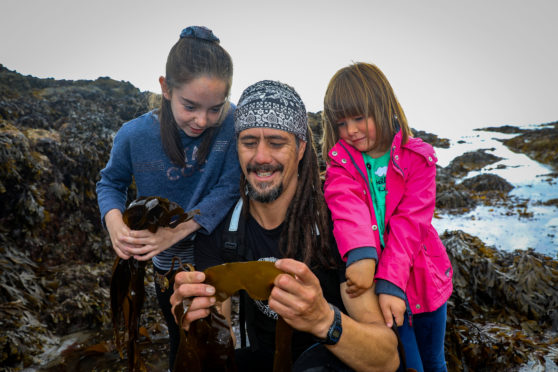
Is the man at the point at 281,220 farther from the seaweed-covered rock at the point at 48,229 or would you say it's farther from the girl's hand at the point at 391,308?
the seaweed-covered rock at the point at 48,229

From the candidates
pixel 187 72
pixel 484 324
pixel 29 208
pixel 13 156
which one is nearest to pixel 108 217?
pixel 187 72

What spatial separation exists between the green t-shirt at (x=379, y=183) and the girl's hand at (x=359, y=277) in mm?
303

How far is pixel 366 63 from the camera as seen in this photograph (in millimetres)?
2240

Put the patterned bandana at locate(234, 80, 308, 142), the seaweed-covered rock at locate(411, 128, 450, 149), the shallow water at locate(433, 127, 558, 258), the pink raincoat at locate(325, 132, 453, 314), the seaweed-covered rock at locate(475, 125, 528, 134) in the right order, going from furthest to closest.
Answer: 1. the seaweed-covered rock at locate(475, 125, 528, 134)
2. the seaweed-covered rock at locate(411, 128, 450, 149)
3. the shallow water at locate(433, 127, 558, 258)
4. the patterned bandana at locate(234, 80, 308, 142)
5. the pink raincoat at locate(325, 132, 453, 314)

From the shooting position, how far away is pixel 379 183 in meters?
2.01

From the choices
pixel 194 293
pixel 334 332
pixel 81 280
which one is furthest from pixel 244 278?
pixel 81 280

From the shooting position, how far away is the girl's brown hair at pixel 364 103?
6.75ft

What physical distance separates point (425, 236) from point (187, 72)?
184cm

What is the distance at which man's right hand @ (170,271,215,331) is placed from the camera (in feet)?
4.37

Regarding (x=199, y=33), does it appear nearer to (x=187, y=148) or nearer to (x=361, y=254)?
(x=187, y=148)

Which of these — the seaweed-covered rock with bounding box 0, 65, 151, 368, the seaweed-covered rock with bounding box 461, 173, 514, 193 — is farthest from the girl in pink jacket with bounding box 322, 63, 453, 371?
the seaweed-covered rock with bounding box 461, 173, 514, 193

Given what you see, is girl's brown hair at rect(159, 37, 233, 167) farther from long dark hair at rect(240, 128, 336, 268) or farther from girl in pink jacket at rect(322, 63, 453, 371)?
girl in pink jacket at rect(322, 63, 453, 371)

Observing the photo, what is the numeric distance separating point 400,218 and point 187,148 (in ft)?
4.80

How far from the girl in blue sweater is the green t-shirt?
34.8 inches
